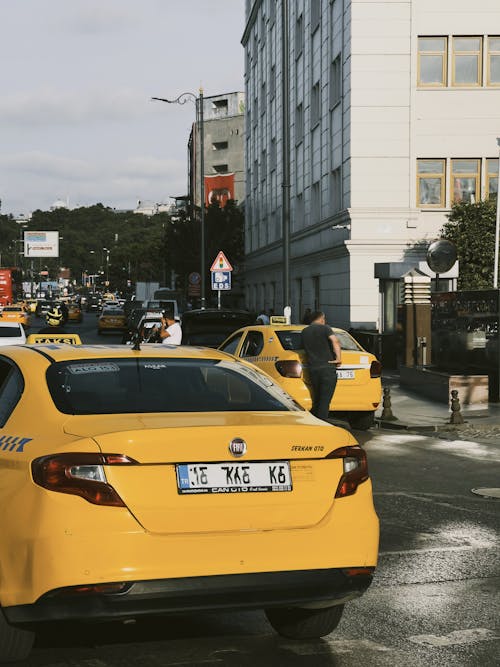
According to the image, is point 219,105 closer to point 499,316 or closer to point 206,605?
Result: point 499,316

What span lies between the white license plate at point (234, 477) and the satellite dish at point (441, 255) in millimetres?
19262

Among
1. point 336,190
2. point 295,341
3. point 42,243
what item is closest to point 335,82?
point 336,190

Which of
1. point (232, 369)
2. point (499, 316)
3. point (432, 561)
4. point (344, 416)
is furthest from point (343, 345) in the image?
point (232, 369)

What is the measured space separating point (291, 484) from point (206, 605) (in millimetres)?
665

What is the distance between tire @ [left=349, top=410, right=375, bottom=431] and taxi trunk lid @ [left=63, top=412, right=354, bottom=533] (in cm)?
1082

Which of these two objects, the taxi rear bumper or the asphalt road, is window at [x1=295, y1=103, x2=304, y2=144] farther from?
the taxi rear bumper

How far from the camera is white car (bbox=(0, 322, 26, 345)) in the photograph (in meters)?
26.6

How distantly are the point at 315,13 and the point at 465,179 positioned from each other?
34.0 feet

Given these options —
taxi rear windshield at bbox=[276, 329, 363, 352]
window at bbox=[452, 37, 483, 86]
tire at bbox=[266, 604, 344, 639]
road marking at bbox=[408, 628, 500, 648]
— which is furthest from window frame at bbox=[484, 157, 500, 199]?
tire at bbox=[266, 604, 344, 639]

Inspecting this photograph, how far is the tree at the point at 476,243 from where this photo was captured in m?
31.0

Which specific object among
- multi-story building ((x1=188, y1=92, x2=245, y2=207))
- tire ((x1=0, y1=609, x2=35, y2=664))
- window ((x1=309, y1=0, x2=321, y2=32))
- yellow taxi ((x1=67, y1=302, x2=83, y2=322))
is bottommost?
yellow taxi ((x1=67, y1=302, x2=83, y2=322))

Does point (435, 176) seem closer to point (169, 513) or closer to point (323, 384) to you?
point (323, 384)

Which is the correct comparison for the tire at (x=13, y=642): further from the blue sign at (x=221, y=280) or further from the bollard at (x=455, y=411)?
the blue sign at (x=221, y=280)

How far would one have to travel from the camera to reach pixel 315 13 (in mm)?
39375
